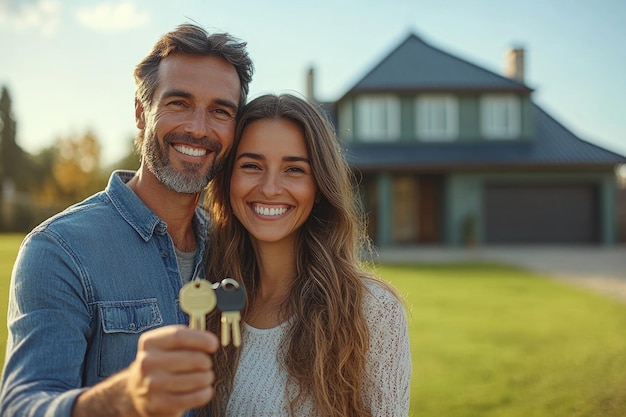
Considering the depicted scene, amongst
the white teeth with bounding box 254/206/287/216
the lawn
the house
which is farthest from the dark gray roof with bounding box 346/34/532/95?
the white teeth with bounding box 254/206/287/216

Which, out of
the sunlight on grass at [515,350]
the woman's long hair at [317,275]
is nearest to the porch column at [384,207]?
the sunlight on grass at [515,350]

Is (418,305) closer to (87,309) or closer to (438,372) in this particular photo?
(438,372)

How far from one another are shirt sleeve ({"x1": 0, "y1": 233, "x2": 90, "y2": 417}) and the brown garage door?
23.1m

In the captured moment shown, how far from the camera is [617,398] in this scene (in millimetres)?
5895

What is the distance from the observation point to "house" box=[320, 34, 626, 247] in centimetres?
2353

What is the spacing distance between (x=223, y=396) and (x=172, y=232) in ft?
2.56

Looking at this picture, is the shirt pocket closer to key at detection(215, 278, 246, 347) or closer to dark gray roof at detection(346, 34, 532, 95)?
key at detection(215, 278, 246, 347)

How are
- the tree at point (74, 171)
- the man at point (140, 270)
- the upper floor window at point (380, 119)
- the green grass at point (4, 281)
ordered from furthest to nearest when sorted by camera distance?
the tree at point (74, 171) < the upper floor window at point (380, 119) < the green grass at point (4, 281) < the man at point (140, 270)

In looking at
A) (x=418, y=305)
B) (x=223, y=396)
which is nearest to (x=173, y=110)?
(x=223, y=396)

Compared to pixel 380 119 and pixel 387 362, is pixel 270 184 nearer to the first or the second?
pixel 387 362

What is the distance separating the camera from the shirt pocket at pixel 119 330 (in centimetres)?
237

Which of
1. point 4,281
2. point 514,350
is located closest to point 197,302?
point 514,350

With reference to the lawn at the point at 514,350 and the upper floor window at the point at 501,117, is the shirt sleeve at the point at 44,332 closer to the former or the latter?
the lawn at the point at 514,350

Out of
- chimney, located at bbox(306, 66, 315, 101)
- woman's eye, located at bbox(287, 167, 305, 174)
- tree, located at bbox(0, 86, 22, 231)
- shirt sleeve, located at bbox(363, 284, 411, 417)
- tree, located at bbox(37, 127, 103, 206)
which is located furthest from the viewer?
tree, located at bbox(37, 127, 103, 206)
